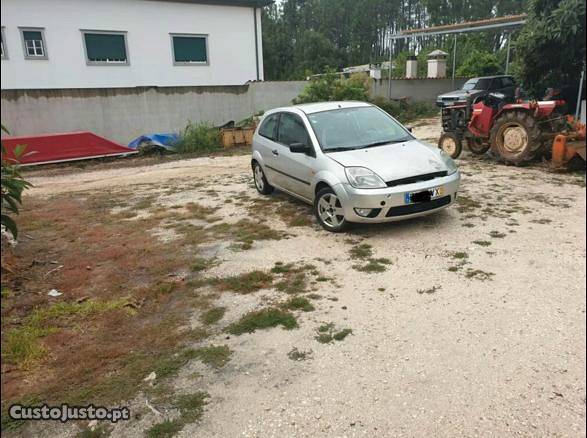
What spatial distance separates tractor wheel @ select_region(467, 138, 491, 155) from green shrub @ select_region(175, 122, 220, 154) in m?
8.05

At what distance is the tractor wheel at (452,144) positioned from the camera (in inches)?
393

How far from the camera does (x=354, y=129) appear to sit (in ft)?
20.3

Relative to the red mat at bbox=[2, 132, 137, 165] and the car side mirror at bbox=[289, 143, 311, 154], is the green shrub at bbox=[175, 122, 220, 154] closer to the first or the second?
the red mat at bbox=[2, 132, 137, 165]

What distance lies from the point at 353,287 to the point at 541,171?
5835 millimetres

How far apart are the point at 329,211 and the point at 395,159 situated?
1031 millimetres

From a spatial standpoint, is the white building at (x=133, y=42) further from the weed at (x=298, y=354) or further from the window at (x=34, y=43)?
the weed at (x=298, y=354)

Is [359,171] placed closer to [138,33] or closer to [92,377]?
[92,377]

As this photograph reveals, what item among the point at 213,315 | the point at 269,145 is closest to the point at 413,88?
the point at 269,145

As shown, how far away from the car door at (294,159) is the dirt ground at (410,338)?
617mm

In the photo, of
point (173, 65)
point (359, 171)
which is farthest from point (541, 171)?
point (173, 65)

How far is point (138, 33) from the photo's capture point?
1820 centimetres

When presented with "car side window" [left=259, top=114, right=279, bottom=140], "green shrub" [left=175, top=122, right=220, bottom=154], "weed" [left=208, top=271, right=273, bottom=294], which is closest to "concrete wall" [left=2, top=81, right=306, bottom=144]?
"green shrub" [left=175, top=122, right=220, bottom=154]

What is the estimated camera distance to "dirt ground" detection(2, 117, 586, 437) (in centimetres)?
254

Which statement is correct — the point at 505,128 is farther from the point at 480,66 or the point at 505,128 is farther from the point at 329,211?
the point at 480,66
